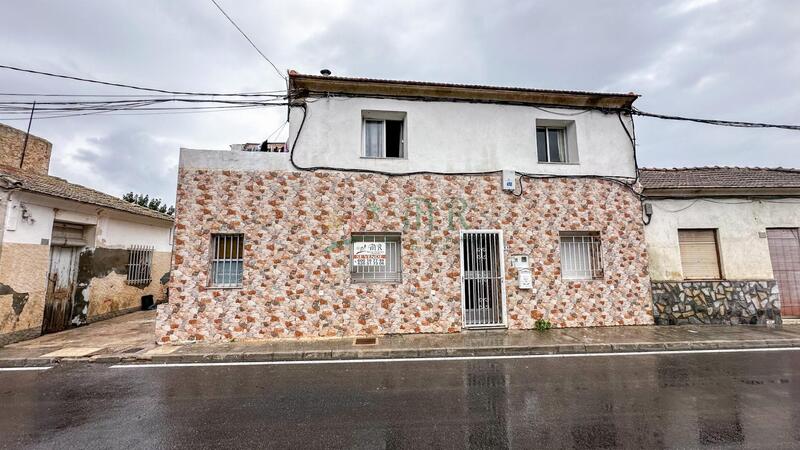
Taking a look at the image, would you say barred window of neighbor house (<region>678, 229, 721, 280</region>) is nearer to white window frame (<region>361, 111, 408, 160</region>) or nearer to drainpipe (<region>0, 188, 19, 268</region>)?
white window frame (<region>361, 111, 408, 160</region>)

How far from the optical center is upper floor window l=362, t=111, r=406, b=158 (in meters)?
9.48

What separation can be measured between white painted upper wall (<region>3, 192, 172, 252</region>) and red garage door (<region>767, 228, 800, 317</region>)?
16.8m

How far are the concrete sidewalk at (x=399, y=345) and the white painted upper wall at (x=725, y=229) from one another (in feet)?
5.50

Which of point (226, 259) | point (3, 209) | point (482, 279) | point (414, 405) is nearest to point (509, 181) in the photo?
point (482, 279)

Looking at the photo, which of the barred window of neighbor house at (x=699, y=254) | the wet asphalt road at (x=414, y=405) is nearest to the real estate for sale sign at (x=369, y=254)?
the wet asphalt road at (x=414, y=405)

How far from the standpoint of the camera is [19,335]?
7.92 metres

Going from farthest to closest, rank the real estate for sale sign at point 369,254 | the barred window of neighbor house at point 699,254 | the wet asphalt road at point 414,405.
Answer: the barred window of neighbor house at point 699,254 < the real estate for sale sign at point 369,254 < the wet asphalt road at point 414,405

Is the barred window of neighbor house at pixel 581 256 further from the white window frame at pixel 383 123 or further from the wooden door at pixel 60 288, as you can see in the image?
the wooden door at pixel 60 288

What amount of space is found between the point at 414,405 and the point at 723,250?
10566mm

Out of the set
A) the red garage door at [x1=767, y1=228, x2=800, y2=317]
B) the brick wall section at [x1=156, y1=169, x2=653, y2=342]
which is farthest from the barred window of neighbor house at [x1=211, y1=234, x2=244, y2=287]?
the red garage door at [x1=767, y1=228, x2=800, y2=317]

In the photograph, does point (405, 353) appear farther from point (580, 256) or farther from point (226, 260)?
point (580, 256)

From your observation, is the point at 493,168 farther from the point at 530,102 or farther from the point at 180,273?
the point at 180,273

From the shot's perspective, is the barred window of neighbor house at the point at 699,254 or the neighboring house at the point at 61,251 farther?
the barred window of neighbor house at the point at 699,254

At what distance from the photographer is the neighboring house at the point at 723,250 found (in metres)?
9.63
